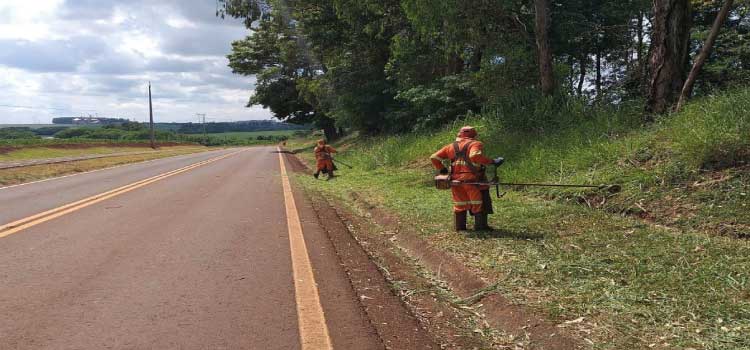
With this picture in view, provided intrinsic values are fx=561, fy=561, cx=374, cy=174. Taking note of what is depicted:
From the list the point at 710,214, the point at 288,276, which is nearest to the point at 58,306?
the point at 288,276

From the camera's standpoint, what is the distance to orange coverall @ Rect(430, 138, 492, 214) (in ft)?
20.9

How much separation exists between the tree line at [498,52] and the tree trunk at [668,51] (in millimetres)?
17

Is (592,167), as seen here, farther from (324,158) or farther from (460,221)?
(324,158)

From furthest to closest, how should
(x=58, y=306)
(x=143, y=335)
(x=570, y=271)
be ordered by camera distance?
(x=570, y=271)
(x=58, y=306)
(x=143, y=335)

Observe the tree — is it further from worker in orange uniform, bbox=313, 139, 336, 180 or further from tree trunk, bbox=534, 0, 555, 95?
tree trunk, bbox=534, 0, 555, 95

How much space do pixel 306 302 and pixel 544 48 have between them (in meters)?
10.5

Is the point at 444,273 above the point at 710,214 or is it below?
below

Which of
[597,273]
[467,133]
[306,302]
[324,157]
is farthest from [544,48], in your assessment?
[306,302]

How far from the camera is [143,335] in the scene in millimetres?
3674

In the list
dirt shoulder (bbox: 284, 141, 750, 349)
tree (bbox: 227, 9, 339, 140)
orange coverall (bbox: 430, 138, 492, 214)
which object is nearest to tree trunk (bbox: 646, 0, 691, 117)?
dirt shoulder (bbox: 284, 141, 750, 349)

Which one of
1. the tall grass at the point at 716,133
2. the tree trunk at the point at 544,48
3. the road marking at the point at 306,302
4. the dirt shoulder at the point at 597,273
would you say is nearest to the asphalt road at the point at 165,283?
the road marking at the point at 306,302

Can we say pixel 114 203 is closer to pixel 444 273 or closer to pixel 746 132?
pixel 444 273

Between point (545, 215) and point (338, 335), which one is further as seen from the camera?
point (545, 215)

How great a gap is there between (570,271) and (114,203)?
29.0 ft
